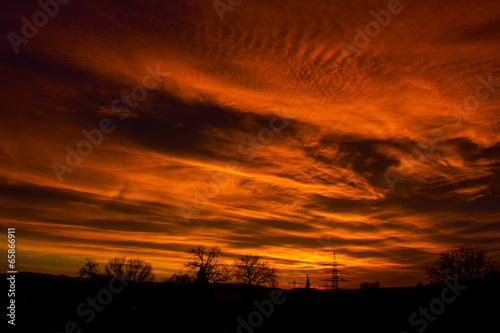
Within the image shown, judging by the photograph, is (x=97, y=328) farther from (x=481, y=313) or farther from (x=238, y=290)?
(x=238, y=290)

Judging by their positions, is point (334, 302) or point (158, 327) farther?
point (158, 327)

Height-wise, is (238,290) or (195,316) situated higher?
(195,316)

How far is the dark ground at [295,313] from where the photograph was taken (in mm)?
23938

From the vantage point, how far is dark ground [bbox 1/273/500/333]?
2394cm

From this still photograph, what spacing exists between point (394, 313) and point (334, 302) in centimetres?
659

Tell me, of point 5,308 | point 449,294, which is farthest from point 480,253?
point 5,308

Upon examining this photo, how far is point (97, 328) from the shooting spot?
120 ft

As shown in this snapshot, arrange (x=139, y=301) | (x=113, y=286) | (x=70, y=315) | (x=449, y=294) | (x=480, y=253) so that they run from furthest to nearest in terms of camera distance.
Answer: (x=480, y=253) → (x=113, y=286) → (x=139, y=301) → (x=70, y=315) → (x=449, y=294)

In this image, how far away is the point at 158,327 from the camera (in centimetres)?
3556

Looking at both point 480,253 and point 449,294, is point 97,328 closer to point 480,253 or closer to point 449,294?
point 449,294

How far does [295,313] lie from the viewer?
32.5 metres

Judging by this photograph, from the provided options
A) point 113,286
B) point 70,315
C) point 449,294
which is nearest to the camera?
point 449,294

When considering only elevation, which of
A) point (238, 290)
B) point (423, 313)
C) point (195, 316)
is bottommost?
point (238, 290)

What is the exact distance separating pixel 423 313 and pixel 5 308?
142ft
